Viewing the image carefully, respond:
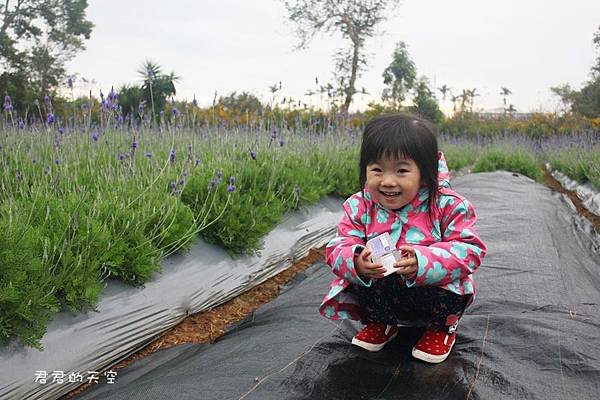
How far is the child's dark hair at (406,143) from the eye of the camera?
1763 mm

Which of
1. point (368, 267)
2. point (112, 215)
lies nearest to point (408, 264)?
point (368, 267)

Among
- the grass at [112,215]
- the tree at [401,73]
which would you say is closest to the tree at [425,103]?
the tree at [401,73]

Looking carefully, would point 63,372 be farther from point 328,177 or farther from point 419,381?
point 328,177

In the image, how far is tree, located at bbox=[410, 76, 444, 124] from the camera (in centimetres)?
1844

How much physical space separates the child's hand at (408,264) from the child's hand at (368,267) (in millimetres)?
53

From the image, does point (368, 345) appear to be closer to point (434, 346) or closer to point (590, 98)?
point (434, 346)

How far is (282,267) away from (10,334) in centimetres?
211

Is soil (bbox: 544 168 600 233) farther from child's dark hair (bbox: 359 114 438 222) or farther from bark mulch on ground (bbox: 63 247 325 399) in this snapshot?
child's dark hair (bbox: 359 114 438 222)

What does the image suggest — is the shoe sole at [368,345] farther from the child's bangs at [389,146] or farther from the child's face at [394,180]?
the child's bangs at [389,146]

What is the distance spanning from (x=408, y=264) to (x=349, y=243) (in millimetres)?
251

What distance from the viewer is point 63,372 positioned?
6.56ft

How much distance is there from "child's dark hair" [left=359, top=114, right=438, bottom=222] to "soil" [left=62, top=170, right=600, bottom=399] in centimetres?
126

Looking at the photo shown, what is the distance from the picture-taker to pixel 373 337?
189 cm

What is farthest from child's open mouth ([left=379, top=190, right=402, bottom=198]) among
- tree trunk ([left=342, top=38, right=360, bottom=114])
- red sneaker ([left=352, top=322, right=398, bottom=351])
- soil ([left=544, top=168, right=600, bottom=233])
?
tree trunk ([left=342, top=38, right=360, bottom=114])
